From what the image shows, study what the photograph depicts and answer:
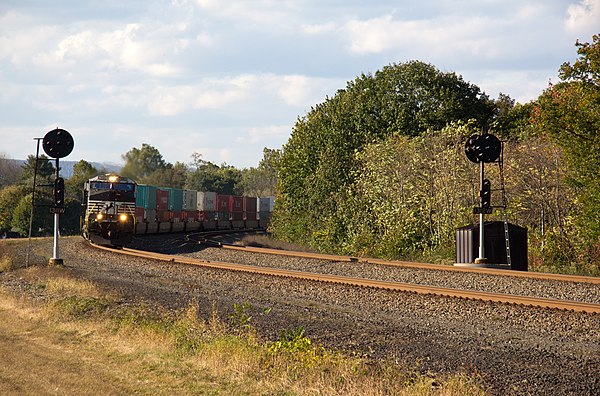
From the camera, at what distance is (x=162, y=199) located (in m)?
41.3

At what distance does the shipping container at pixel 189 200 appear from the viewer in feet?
153

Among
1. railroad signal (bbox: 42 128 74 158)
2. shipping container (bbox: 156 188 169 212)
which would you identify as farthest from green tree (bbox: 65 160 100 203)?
railroad signal (bbox: 42 128 74 158)

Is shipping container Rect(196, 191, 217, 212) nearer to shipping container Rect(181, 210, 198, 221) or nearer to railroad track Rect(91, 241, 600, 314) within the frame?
shipping container Rect(181, 210, 198, 221)

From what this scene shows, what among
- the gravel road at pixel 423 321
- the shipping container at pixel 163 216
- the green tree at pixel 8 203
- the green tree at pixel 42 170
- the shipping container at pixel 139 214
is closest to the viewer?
the gravel road at pixel 423 321

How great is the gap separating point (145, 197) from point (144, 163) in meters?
58.7

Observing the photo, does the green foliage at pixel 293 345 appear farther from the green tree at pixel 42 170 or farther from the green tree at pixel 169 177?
the green tree at pixel 169 177

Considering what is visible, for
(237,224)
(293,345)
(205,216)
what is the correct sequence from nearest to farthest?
(293,345), (205,216), (237,224)

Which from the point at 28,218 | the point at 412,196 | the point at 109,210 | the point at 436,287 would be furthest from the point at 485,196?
the point at 28,218

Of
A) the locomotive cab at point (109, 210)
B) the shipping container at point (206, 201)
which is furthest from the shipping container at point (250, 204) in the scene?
the locomotive cab at point (109, 210)

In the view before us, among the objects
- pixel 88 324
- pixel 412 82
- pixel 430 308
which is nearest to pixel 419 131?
pixel 412 82

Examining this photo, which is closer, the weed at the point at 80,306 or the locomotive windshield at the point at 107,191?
the weed at the point at 80,306

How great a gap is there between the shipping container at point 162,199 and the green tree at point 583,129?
2459 cm

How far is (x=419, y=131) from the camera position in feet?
115

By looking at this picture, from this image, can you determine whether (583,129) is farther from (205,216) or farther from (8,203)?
(8,203)
